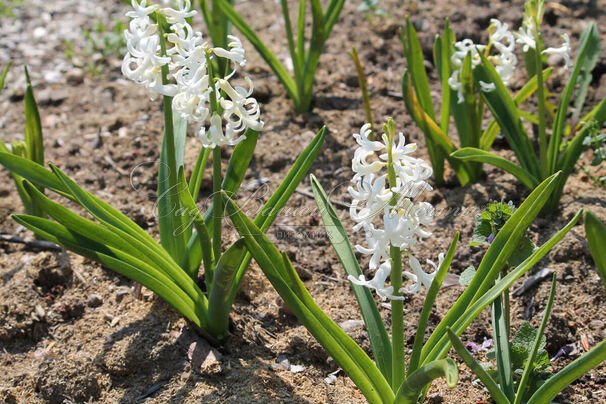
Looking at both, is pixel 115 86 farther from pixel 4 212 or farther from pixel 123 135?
pixel 4 212

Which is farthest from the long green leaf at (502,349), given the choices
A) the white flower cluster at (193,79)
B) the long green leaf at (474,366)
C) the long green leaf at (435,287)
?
the white flower cluster at (193,79)

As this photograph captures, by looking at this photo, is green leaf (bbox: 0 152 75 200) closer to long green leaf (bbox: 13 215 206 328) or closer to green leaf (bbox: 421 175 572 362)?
long green leaf (bbox: 13 215 206 328)

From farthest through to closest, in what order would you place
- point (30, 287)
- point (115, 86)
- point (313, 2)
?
point (115, 86) → point (313, 2) → point (30, 287)

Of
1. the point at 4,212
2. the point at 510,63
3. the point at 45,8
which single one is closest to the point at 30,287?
the point at 4,212

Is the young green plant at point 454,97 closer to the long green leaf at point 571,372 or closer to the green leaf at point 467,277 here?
the green leaf at point 467,277

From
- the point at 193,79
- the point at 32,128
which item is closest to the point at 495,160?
the point at 193,79

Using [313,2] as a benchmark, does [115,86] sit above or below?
below

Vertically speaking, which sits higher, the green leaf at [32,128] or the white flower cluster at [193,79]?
the white flower cluster at [193,79]
